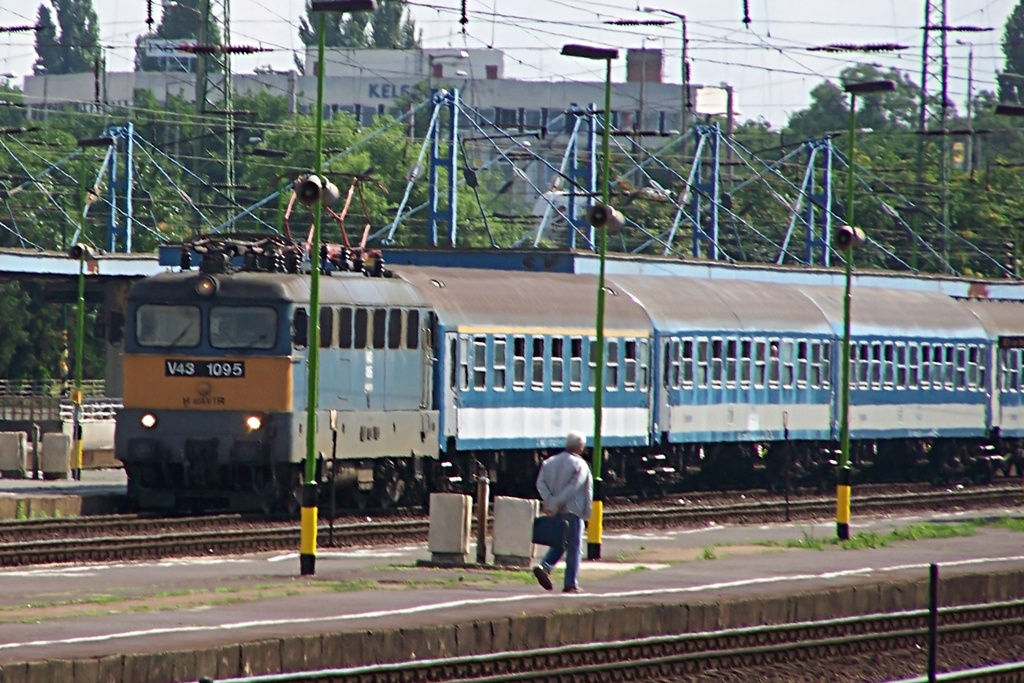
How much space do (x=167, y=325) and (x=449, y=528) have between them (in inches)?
321

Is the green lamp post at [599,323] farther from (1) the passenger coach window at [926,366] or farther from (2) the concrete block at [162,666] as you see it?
(1) the passenger coach window at [926,366]

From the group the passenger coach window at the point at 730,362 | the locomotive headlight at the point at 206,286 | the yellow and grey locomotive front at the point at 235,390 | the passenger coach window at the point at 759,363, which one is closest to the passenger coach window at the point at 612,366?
the passenger coach window at the point at 730,362

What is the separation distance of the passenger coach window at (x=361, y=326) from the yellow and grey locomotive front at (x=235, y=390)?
0.03 meters

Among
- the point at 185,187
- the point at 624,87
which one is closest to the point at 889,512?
the point at 185,187

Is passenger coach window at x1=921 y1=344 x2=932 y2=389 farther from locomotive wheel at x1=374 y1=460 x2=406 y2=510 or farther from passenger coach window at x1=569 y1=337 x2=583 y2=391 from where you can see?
locomotive wheel at x1=374 y1=460 x2=406 y2=510

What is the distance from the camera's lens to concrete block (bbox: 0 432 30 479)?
41.2 metres

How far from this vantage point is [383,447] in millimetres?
31328

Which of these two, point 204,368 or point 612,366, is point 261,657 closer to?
point 204,368

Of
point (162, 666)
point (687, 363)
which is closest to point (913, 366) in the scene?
point (687, 363)

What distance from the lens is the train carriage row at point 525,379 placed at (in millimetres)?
29844

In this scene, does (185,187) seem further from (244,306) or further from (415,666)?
(415,666)

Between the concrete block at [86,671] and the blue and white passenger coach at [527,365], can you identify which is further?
the blue and white passenger coach at [527,365]

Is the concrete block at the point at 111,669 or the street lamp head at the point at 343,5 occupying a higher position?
the street lamp head at the point at 343,5

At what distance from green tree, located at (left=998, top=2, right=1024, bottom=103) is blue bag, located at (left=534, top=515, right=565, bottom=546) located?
5816 inches
